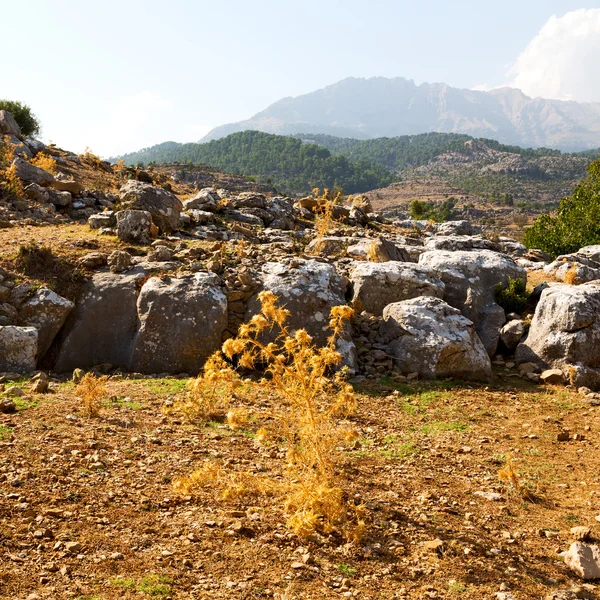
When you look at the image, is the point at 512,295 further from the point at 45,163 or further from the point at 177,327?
the point at 45,163

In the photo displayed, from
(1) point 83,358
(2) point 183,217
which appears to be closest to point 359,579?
(1) point 83,358

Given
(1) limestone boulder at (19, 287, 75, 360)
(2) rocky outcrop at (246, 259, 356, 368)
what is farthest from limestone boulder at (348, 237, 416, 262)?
(1) limestone boulder at (19, 287, 75, 360)

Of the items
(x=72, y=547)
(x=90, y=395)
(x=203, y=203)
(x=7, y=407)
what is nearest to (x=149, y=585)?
(x=72, y=547)

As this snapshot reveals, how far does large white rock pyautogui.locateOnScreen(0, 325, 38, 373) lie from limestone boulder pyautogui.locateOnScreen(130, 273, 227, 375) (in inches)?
61.8

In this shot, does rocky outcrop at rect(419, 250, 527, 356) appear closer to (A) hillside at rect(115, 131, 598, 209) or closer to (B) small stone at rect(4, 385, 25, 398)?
(B) small stone at rect(4, 385, 25, 398)

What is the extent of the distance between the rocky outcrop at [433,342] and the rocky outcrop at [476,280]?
1.35m

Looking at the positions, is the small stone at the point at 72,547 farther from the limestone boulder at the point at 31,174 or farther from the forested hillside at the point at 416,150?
the forested hillside at the point at 416,150

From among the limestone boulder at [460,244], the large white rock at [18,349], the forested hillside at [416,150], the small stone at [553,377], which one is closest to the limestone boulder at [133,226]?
the large white rock at [18,349]

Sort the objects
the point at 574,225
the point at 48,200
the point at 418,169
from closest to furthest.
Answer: the point at 48,200 → the point at 574,225 → the point at 418,169

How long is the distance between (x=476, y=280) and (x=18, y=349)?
30.2 ft

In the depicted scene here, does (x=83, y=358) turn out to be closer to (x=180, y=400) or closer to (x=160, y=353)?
(x=160, y=353)

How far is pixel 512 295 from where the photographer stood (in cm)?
1115

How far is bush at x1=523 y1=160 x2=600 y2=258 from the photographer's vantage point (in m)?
21.0

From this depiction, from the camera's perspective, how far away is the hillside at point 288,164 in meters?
103
